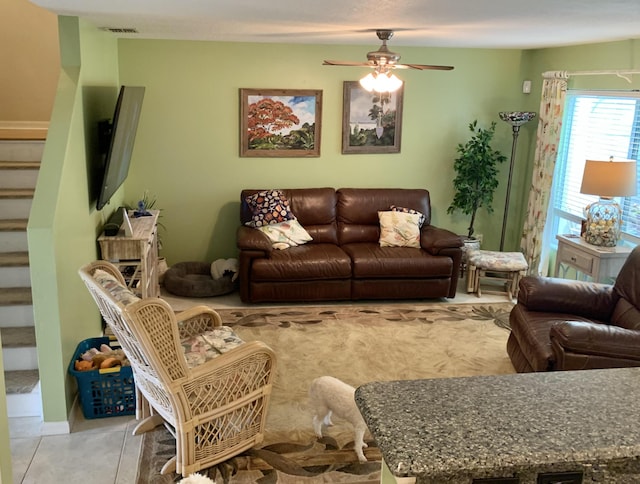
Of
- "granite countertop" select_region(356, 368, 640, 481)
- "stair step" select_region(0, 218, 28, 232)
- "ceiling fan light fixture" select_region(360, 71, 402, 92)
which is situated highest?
"ceiling fan light fixture" select_region(360, 71, 402, 92)

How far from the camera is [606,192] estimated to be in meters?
4.68

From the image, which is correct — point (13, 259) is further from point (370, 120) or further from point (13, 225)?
point (370, 120)

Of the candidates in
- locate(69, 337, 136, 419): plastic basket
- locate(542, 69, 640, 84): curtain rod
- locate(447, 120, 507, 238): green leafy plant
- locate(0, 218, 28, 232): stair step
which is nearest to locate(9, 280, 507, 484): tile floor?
locate(69, 337, 136, 419): plastic basket

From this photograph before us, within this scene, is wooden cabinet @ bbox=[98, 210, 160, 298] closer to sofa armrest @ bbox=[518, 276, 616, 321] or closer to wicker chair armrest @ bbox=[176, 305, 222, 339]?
wicker chair armrest @ bbox=[176, 305, 222, 339]

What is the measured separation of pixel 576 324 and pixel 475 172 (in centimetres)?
289

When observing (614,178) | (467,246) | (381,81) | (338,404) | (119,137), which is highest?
(381,81)

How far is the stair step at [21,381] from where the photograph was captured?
139 inches

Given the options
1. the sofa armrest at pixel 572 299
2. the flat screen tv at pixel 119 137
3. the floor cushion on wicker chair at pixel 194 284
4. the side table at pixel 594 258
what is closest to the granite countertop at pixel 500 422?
the sofa armrest at pixel 572 299

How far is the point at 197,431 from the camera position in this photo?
306cm

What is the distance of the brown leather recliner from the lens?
3395 millimetres

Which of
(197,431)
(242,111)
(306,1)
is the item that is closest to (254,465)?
(197,431)

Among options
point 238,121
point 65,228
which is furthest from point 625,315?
point 238,121

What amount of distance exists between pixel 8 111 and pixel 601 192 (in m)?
4.80

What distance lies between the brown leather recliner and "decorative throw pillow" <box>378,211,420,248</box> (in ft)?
5.39
